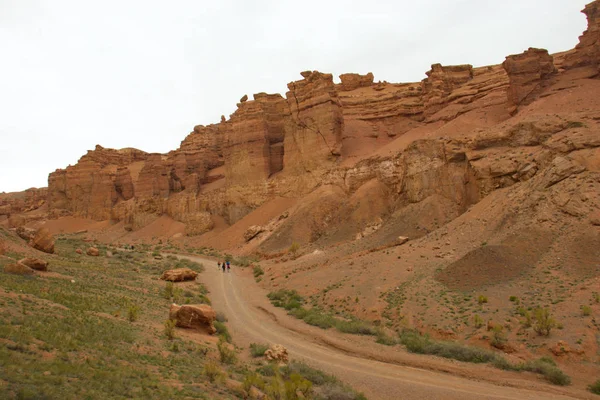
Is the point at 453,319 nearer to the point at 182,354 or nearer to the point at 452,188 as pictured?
the point at 182,354

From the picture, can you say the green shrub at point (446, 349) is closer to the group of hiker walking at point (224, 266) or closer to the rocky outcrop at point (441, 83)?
the group of hiker walking at point (224, 266)

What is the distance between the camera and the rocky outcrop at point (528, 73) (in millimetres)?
34812

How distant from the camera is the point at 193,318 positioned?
49.8ft

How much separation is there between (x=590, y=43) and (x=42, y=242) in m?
42.1

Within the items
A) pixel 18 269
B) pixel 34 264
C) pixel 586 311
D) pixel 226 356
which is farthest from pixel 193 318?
pixel 586 311

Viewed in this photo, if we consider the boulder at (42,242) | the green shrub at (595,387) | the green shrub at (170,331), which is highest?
the boulder at (42,242)

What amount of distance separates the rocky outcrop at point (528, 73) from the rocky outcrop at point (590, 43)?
Answer: 68.2 inches

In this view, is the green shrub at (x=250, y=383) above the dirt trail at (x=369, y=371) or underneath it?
above

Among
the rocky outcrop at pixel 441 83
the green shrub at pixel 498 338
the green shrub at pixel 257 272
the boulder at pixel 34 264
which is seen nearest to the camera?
the green shrub at pixel 498 338

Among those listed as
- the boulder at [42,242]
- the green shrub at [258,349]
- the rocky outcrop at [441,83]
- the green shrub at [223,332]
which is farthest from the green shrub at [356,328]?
the rocky outcrop at [441,83]

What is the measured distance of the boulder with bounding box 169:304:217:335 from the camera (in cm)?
1508

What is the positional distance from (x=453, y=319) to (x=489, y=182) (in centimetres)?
1425

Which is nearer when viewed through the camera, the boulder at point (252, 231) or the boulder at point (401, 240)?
the boulder at point (401, 240)

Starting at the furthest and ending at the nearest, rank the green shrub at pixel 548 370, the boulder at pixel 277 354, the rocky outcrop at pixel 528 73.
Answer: the rocky outcrop at pixel 528 73 → the boulder at pixel 277 354 → the green shrub at pixel 548 370
